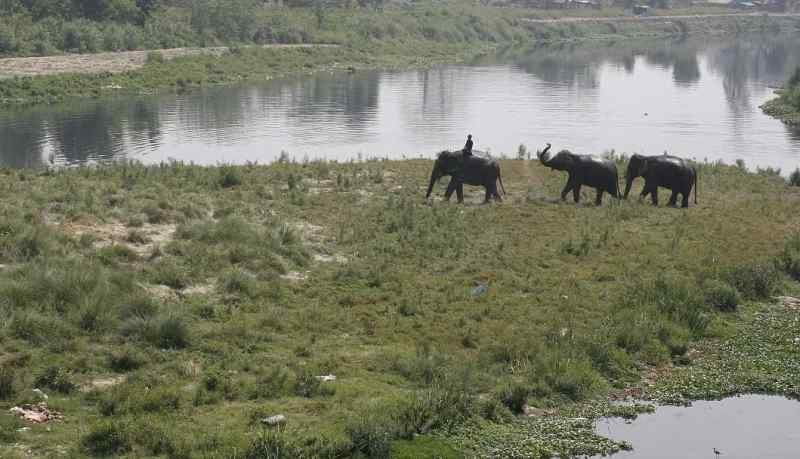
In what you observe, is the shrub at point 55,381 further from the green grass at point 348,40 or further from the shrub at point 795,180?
the shrub at point 795,180

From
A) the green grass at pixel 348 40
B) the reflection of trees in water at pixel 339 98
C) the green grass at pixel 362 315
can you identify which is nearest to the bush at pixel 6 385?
the green grass at pixel 362 315

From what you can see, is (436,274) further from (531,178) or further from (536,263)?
(531,178)

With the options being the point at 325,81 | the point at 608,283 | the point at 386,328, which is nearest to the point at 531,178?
the point at 608,283

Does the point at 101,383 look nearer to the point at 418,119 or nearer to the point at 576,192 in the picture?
the point at 576,192

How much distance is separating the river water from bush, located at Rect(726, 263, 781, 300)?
1956 centimetres

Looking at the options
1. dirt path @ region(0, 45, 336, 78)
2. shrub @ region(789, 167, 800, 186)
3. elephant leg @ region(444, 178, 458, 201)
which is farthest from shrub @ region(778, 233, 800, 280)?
dirt path @ region(0, 45, 336, 78)

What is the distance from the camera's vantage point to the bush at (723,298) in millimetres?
17516

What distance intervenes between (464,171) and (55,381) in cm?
1386

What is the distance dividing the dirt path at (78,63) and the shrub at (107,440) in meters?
45.8

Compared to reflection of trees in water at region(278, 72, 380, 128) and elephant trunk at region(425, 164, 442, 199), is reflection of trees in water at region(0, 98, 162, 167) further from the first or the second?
elephant trunk at region(425, 164, 442, 199)

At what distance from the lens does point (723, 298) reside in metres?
17.6

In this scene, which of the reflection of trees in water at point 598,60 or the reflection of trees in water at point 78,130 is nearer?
the reflection of trees in water at point 78,130

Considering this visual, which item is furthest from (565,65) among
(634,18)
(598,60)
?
→ (634,18)

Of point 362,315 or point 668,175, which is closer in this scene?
point 362,315
